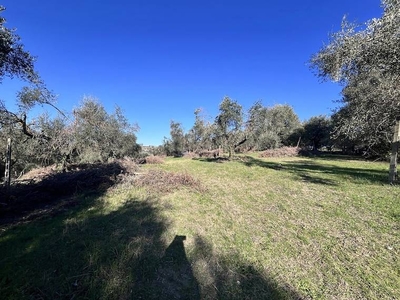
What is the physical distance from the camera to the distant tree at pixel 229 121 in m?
17.1

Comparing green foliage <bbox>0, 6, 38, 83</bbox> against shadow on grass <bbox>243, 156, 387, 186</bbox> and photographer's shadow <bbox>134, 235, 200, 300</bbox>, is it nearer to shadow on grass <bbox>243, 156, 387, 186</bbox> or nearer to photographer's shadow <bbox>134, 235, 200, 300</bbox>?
photographer's shadow <bbox>134, 235, 200, 300</bbox>

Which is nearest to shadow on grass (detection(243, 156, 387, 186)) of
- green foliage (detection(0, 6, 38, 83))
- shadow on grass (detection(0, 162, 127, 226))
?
shadow on grass (detection(0, 162, 127, 226))

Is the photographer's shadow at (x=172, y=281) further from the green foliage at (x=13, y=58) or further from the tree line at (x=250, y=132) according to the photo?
the tree line at (x=250, y=132)

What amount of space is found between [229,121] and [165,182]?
11.2 meters

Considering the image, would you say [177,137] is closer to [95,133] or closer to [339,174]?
[95,133]

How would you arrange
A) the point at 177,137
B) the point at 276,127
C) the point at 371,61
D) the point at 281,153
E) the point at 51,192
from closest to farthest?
the point at 371,61 < the point at 51,192 < the point at 281,153 < the point at 276,127 < the point at 177,137

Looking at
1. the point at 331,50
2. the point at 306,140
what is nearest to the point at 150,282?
the point at 331,50

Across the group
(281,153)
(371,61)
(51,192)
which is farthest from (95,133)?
(281,153)

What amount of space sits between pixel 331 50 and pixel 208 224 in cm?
721

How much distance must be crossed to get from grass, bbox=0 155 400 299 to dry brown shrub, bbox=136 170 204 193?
92 cm

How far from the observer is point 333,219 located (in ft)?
16.2

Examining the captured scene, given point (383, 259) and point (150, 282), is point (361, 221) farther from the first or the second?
point (150, 282)

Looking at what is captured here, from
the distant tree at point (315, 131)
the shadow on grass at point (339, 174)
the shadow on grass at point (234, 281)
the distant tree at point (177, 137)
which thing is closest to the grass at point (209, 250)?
the shadow on grass at point (234, 281)

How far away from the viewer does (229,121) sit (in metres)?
17.5
